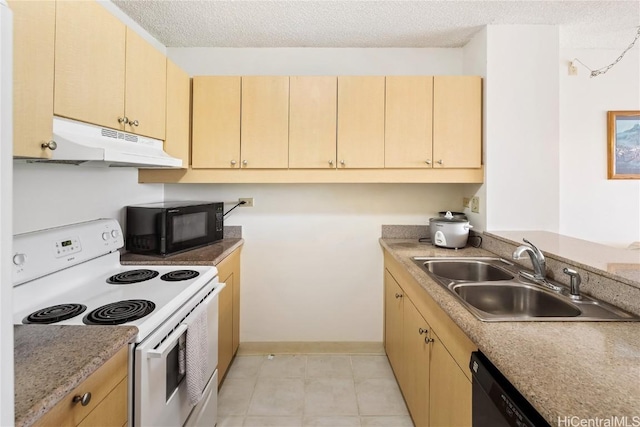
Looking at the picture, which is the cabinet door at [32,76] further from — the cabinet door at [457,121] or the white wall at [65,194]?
the cabinet door at [457,121]

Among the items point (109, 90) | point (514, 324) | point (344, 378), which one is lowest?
point (344, 378)

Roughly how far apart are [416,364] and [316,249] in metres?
1.19

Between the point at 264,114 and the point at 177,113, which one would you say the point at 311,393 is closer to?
the point at 264,114

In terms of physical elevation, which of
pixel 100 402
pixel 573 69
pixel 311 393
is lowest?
pixel 311 393

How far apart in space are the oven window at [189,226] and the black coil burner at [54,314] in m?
0.78

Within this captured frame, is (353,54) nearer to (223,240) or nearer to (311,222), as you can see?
(311,222)

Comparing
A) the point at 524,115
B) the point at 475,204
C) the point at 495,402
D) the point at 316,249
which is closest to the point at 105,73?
the point at 316,249

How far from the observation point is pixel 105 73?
4.54ft

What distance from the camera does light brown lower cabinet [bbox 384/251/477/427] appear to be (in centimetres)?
108

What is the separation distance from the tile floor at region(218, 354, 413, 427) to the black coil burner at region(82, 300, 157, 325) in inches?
40.8

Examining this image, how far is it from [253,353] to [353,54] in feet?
8.38

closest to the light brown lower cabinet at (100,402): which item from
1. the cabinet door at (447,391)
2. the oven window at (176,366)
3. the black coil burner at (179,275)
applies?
the oven window at (176,366)

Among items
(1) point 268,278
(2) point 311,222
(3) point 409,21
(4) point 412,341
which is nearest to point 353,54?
(3) point 409,21

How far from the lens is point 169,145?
193cm
